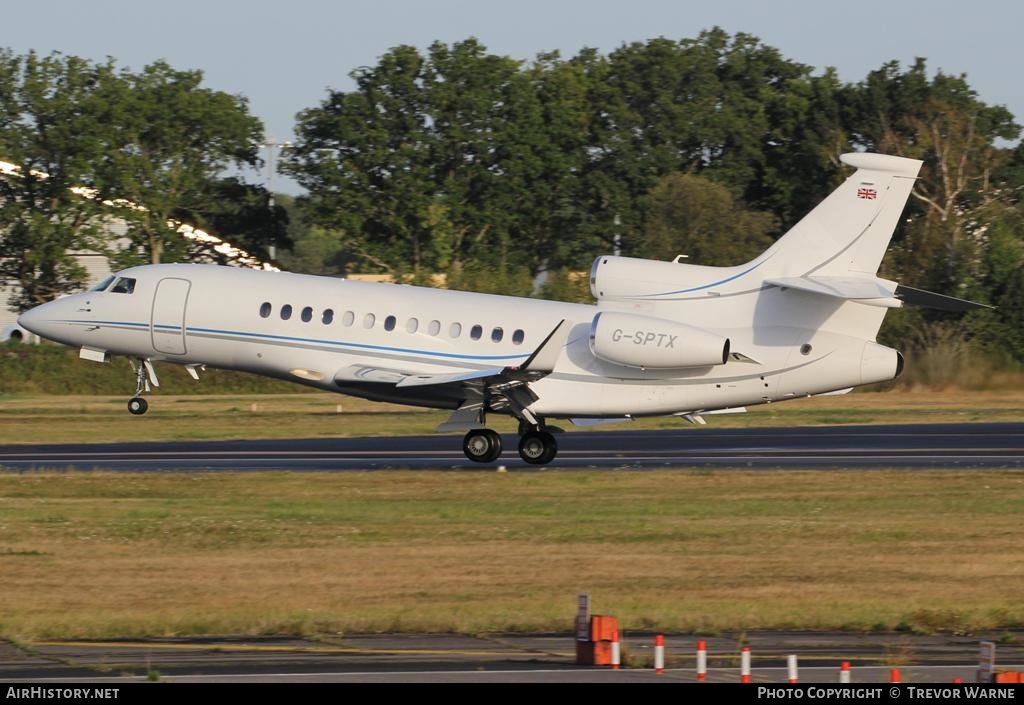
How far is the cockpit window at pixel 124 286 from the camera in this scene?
2891 centimetres

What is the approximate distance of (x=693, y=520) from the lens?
21.3 meters

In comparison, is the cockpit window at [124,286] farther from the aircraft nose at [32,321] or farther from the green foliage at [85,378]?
the green foliage at [85,378]

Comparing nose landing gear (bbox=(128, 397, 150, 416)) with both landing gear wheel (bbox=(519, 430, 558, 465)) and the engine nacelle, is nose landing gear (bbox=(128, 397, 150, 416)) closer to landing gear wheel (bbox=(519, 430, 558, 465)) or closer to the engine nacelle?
landing gear wheel (bbox=(519, 430, 558, 465))

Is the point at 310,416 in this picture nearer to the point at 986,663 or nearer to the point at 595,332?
the point at 595,332

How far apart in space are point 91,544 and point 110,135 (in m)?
52.5

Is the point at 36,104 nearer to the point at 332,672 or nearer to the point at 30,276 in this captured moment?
the point at 30,276

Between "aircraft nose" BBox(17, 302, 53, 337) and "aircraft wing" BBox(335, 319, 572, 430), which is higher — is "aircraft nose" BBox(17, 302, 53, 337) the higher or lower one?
the higher one

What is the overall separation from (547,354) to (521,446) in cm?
281

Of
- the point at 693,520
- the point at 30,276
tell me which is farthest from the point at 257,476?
the point at 30,276

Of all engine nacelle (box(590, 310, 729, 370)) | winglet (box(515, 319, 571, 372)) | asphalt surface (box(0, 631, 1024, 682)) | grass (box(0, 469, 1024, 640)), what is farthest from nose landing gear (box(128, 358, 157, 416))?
asphalt surface (box(0, 631, 1024, 682))

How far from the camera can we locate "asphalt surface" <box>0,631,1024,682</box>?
457 inches

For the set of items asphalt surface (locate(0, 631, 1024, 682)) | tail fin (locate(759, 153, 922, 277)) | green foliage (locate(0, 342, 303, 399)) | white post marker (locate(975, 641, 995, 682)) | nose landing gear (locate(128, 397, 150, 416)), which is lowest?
asphalt surface (locate(0, 631, 1024, 682))

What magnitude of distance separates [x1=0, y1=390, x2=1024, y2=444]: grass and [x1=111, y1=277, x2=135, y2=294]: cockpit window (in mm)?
5626

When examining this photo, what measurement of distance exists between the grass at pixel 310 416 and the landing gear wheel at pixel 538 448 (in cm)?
851
